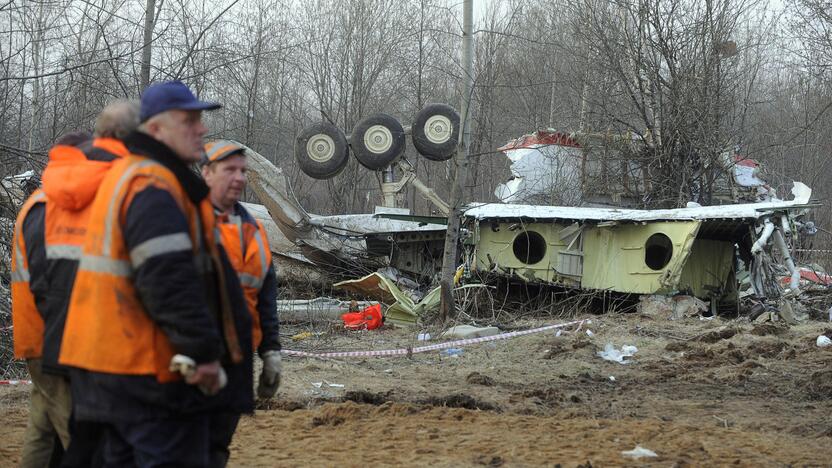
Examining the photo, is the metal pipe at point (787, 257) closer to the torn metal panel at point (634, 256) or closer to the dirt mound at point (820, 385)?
the torn metal panel at point (634, 256)

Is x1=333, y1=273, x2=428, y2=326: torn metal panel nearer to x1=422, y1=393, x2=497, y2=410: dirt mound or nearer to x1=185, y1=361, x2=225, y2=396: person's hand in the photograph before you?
x1=422, y1=393, x2=497, y2=410: dirt mound

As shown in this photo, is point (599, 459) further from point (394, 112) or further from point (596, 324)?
point (394, 112)

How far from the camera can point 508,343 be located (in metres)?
11.6

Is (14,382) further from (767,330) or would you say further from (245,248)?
(767,330)

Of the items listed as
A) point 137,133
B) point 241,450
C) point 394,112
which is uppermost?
point 394,112

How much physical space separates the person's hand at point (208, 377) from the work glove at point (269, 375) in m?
0.82

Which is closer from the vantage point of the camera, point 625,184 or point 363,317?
point 363,317

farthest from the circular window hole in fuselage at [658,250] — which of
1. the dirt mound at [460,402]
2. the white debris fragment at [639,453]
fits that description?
the white debris fragment at [639,453]

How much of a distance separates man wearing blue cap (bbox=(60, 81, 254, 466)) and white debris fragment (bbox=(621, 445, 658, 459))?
3.50m

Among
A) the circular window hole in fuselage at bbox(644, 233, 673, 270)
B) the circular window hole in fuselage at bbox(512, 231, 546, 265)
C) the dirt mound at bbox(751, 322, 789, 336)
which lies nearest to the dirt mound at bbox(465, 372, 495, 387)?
the dirt mound at bbox(751, 322, 789, 336)

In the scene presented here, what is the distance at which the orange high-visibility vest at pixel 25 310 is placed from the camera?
3.87 meters

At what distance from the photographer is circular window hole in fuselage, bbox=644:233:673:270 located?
15.4 meters

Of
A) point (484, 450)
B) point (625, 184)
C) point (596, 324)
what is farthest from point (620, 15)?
point (484, 450)

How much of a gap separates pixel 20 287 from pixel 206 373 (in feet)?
5.07
